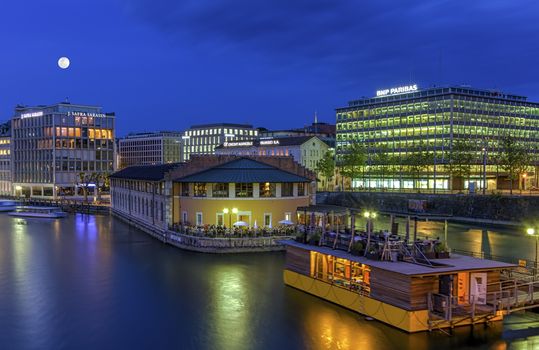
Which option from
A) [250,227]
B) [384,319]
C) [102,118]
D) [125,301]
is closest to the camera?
[384,319]

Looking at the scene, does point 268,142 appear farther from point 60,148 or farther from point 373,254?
point 373,254

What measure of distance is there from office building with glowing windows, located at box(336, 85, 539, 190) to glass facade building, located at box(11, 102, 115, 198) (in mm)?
84872

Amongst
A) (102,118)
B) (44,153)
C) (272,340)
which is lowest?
(272,340)

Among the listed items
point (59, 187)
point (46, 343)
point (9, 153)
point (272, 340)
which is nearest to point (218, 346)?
point (272, 340)

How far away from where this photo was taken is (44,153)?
566 feet

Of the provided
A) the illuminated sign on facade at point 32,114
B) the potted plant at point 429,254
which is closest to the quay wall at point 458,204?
the potted plant at point 429,254

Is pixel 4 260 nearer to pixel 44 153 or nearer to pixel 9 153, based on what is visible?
pixel 44 153

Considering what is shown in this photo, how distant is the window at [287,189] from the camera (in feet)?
232

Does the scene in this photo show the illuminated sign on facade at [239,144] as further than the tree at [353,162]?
Yes

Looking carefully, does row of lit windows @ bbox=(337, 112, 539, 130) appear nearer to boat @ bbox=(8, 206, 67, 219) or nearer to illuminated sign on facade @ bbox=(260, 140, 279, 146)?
illuminated sign on facade @ bbox=(260, 140, 279, 146)

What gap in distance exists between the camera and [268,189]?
6969 centimetres

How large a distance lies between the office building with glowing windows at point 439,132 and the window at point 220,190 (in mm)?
83009

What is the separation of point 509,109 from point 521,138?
Answer: 33.6ft

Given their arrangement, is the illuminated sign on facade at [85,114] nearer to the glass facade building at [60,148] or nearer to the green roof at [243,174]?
the glass facade building at [60,148]
